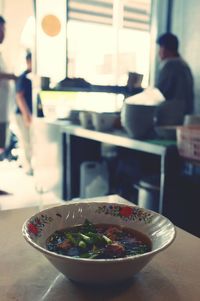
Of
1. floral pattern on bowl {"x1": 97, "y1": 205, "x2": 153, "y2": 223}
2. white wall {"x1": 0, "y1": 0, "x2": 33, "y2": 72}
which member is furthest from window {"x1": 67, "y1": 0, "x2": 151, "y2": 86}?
floral pattern on bowl {"x1": 97, "y1": 205, "x2": 153, "y2": 223}

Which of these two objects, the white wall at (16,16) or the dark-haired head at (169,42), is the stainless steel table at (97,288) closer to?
the dark-haired head at (169,42)

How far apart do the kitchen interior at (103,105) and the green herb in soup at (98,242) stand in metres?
1.14

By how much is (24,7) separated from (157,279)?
3.88 metres

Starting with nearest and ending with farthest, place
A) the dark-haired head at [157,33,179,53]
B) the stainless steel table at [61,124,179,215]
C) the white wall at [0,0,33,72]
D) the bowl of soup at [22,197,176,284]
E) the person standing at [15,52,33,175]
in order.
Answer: the bowl of soup at [22,197,176,284], the stainless steel table at [61,124,179,215], the dark-haired head at [157,33,179,53], the person standing at [15,52,33,175], the white wall at [0,0,33,72]

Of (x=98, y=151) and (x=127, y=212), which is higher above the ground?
(x=127, y=212)

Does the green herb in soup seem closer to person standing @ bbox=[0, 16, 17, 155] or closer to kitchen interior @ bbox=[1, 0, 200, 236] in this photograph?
kitchen interior @ bbox=[1, 0, 200, 236]

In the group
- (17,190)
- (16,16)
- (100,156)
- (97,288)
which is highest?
(16,16)

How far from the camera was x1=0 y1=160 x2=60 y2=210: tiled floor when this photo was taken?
3.18m

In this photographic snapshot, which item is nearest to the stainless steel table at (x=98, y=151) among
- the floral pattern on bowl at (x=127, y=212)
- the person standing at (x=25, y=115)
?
the person standing at (x=25, y=115)

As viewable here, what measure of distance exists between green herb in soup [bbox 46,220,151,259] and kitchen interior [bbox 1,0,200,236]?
3.73 feet

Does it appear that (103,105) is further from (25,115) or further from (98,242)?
(98,242)

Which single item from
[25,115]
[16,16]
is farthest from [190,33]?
[25,115]

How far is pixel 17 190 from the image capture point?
3.61 metres

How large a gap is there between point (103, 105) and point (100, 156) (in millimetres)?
846
